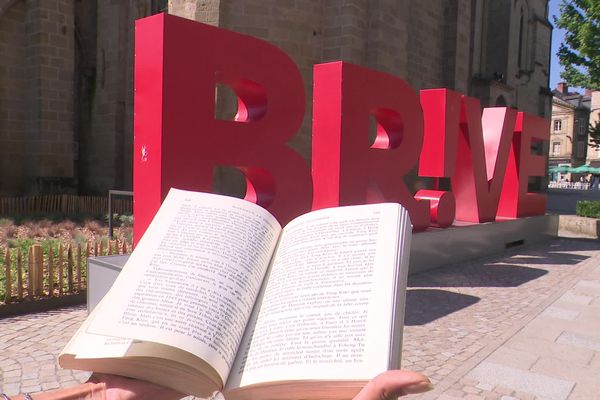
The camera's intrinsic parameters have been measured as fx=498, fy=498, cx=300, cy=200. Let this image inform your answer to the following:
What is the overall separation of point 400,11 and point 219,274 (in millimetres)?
11889

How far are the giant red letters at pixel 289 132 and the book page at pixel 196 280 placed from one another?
2669 millimetres

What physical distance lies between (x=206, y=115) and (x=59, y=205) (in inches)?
335

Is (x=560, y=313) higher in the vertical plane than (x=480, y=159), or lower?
lower

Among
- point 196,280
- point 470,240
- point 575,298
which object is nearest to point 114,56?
point 470,240

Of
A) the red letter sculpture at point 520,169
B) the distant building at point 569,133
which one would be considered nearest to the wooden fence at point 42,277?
the red letter sculpture at point 520,169

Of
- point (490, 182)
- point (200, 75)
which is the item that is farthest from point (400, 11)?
point (200, 75)

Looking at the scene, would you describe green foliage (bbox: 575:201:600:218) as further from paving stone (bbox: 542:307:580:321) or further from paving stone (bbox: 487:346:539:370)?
paving stone (bbox: 487:346:539:370)

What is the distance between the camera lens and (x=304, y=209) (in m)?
5.91

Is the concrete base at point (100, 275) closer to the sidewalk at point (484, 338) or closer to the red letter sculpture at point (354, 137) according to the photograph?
the sidewalk at point (484, 338)

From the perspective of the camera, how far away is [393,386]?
121 centimetres

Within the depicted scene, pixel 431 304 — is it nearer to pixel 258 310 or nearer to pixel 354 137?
pixel 354 137

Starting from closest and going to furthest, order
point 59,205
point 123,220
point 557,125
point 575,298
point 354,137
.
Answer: point 575,298
point 354,137
point 123,220
point 59,205
point 557,125

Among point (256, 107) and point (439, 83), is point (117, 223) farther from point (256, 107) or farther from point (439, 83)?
point (439, 83)

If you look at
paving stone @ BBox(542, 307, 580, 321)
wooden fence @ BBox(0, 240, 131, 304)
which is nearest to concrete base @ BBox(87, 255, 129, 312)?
Result: wooden fence @ BBox(0, 240, 131, 304)
